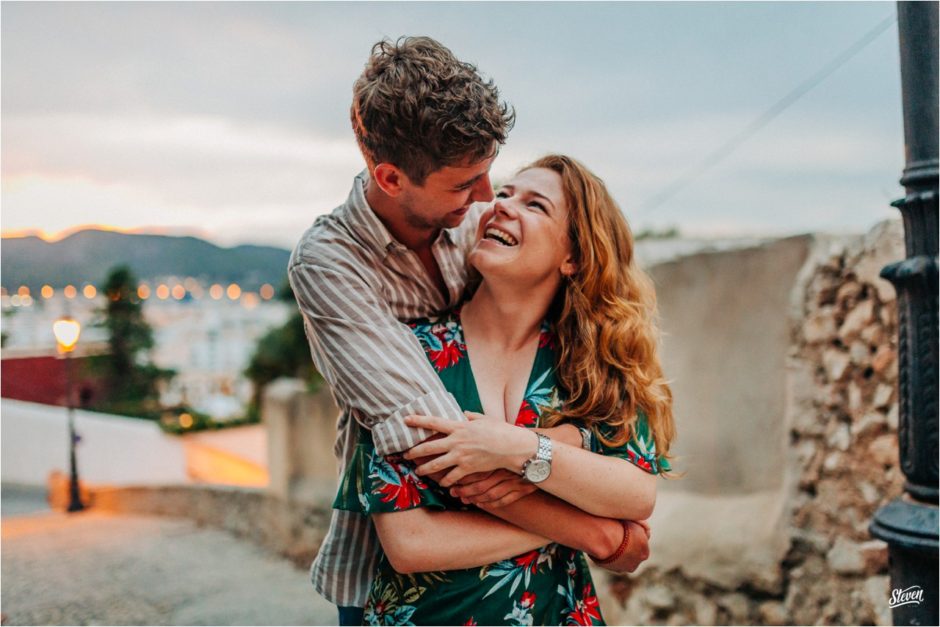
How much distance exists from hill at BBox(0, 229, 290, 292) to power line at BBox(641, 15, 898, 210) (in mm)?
2638

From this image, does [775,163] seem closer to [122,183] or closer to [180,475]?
[122,183]

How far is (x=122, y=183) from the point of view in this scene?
4.75m

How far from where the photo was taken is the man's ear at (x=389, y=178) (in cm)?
155

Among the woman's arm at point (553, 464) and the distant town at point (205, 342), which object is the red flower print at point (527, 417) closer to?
the woman's arm at point (553, 464)

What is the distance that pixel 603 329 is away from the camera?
5.77 feet

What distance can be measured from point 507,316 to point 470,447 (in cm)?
40

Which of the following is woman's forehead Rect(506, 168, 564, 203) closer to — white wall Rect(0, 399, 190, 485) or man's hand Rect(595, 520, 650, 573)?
man's hand Rect(595, 520, 650, 573)

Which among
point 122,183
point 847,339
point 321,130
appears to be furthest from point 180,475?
point 847,339

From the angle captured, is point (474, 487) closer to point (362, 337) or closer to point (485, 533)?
point (485, 533)

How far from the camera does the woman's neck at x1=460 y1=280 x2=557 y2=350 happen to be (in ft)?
5.87

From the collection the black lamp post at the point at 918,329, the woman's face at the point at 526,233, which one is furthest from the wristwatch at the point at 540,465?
the black lamp post at the point at 918,329

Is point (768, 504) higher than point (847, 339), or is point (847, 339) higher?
point (847, 339)

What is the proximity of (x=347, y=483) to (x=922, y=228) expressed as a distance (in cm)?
151

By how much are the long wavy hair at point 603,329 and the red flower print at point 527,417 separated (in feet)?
0.09
